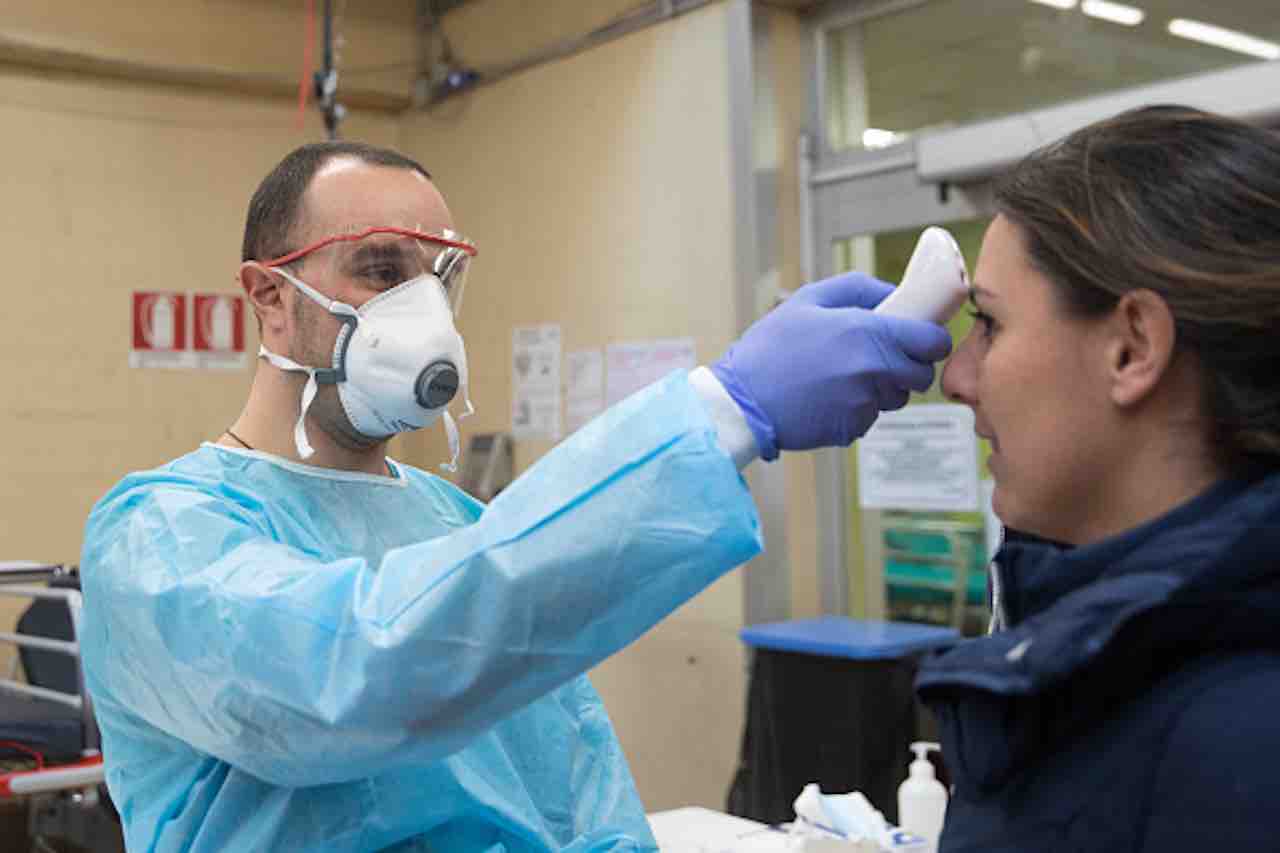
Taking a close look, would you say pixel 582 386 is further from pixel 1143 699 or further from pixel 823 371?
pixel 1143 699

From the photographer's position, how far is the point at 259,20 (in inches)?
161

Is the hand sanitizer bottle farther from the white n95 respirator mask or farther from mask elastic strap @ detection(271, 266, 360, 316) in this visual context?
mask elastic strap @ detection(271, 266, 360, 316)

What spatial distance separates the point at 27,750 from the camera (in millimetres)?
2842

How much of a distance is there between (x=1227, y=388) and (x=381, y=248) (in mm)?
813

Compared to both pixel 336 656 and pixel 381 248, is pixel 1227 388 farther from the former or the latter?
pixel 381 248

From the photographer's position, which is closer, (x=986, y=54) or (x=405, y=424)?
(x=405, y=424)

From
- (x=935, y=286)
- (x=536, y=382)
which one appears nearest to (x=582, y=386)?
(x=536, y=382)

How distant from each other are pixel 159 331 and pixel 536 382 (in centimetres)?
120

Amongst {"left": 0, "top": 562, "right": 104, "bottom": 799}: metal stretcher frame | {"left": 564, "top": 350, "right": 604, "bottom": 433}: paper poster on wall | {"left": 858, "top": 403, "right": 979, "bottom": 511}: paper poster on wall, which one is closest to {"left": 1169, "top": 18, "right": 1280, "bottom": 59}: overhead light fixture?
{"left": 858, "top": 403, "right": 979, "bottom": 511}: paper poster on wall

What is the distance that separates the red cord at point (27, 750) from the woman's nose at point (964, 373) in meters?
2.55

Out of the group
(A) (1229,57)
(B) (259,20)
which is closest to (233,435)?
(A) (1229,57)

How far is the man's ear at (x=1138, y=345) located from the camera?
82cm

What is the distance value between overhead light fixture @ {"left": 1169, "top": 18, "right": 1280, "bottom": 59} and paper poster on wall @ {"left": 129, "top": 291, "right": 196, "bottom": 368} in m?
2.96

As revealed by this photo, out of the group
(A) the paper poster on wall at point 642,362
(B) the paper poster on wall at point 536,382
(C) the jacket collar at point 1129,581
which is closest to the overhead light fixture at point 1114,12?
(A) the paper poster on wall at point 642,362
